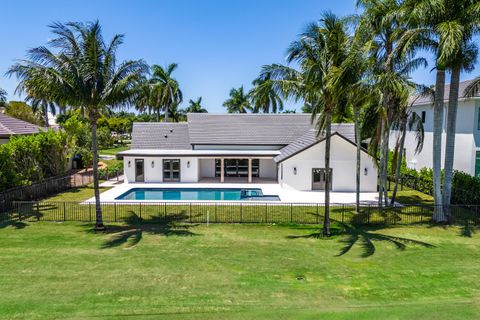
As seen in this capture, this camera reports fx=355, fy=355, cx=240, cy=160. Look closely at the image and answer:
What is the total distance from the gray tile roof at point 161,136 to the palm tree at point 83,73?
16.5 meters

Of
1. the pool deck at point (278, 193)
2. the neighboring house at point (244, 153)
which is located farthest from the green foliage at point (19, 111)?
the pool deck at point (278, 193)

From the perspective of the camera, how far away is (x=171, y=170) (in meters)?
29.8

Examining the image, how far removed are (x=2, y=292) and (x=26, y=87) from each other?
28.5 ft

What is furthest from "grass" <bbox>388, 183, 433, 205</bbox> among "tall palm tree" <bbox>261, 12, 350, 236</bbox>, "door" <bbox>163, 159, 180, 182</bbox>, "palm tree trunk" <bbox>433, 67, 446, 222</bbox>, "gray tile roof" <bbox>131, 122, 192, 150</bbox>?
"gray tile roof" <bbox>131, 122, 192, 150</bbox>

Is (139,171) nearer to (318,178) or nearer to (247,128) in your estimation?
(247,128)

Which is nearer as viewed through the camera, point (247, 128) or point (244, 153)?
point (244, 153)

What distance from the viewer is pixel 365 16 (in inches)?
714

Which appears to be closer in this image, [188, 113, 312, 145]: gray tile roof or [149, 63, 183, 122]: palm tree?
[188, 113, 312, 145]: gray tile roof

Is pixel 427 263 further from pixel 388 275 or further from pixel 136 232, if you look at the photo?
pixel 136 232

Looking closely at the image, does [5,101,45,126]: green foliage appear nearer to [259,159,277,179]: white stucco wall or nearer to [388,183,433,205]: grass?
[259,159,277,179]: white stucco wall

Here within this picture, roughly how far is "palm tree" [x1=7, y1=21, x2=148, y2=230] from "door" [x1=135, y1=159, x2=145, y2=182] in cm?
1380

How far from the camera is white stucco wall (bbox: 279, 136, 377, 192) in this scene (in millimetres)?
25906

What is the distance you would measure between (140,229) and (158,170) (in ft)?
45.9

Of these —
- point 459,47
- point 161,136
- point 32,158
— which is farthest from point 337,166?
point 32,158
